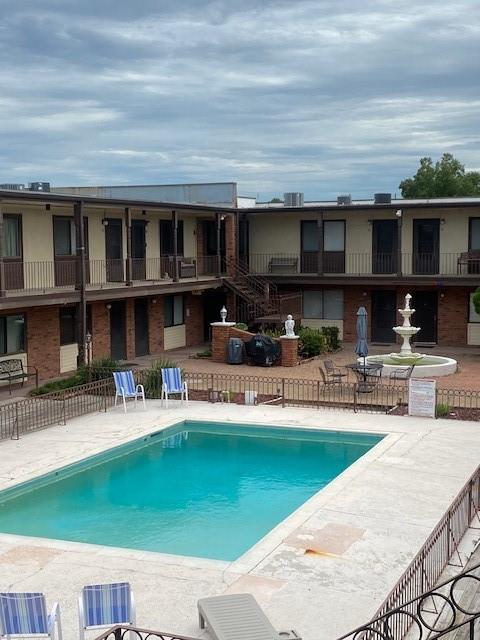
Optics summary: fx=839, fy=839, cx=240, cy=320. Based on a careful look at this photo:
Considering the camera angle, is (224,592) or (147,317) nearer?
(224,592)

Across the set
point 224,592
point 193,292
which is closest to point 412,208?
point 193,292

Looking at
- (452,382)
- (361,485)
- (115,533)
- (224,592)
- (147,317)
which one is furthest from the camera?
(147,317)

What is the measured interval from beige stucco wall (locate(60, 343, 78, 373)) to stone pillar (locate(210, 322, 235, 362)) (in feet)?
15.9

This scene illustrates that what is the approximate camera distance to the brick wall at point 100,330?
92.3 ft

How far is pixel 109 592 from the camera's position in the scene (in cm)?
822

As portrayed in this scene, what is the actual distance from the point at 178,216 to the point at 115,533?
21.4 m

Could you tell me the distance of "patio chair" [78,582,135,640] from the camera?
8.24 metres

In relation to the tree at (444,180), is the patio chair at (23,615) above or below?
below

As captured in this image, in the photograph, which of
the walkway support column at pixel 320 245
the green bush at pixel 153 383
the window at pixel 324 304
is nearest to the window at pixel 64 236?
the green bush at pixel 153 383

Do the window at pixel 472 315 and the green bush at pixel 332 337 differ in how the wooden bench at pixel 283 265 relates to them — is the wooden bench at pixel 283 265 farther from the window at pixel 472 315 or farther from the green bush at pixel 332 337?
the window at pixel 472 315

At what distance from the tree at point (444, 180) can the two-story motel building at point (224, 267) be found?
118 feet

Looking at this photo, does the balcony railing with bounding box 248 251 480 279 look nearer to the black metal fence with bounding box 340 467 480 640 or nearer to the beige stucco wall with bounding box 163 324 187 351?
the beige stucco wall with bounding box 163 324 187 351

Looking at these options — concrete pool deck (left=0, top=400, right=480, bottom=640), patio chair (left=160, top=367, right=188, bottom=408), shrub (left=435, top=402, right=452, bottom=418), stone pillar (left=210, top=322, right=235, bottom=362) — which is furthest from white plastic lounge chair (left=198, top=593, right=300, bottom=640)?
stone pillar (left=210, top=322, right=235, bottom=362)

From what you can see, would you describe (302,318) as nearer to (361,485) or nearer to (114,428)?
(114,428)
